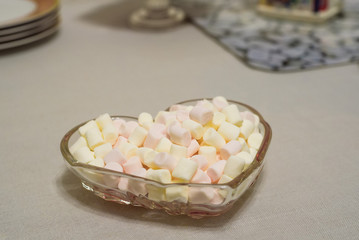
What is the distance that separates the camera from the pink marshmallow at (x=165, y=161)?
55cm

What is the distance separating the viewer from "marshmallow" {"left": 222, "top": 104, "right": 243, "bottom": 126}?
65cm

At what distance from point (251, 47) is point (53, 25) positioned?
655 millimetres

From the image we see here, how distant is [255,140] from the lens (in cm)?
63

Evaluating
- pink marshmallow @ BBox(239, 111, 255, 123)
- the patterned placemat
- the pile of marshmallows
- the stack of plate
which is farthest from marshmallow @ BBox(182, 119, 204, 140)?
the stack of plate

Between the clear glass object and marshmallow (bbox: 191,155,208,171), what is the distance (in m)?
0.97

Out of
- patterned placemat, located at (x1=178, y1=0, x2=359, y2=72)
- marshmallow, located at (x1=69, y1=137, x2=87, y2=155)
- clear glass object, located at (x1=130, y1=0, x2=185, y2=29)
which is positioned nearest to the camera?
marshmallow, located at (x1=69, y1=137, x2=87, y2=155)

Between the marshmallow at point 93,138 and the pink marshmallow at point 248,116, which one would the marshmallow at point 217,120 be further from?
the marshmallow at point 93,138

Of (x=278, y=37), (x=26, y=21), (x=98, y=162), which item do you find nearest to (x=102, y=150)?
(x=98, y=162)

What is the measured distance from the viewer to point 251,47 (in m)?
1.23

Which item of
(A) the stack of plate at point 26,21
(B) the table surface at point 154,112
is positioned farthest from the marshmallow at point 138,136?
(A) the stack of plate at point 26,21

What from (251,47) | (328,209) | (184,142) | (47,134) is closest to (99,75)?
(47,134)

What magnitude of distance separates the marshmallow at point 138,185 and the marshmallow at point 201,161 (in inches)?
3.0

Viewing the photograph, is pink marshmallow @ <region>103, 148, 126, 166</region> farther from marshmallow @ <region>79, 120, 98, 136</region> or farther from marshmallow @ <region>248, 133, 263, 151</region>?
marshmallow @ <region>248, 133, 263, 151</region>

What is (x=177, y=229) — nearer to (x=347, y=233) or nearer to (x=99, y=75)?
(x=347, y=233)
